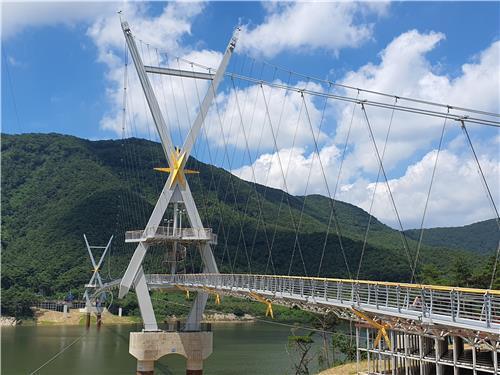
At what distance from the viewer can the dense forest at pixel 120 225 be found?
292 ft

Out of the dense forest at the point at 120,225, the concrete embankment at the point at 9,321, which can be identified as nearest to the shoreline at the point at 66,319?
the concrete embankment at the point at 9,321

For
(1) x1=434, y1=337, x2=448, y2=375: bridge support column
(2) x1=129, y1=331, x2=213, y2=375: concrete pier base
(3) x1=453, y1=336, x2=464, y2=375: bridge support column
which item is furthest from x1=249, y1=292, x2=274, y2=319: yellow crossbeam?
(2) x1=129, y1=331, x2=213, y2=375: concrete pier base

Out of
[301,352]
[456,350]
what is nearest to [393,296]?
[456,350]

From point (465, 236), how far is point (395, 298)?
572 ft

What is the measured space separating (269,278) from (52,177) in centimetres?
12070

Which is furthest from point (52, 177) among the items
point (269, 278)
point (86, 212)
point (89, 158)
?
point (269, 278)

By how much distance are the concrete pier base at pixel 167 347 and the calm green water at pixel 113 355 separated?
5101mm

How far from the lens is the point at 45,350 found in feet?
159

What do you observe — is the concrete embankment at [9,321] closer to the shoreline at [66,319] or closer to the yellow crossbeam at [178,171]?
the shoreline at [66,319]

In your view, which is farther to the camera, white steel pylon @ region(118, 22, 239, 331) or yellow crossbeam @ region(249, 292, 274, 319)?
white steel pylon @ region(118, 22, 239, 331)

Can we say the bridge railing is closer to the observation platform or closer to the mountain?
the observation platform

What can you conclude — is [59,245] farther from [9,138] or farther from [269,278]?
[269,278]

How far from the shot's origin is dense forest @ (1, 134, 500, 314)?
292 ft

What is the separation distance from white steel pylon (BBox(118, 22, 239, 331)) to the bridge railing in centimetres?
753
